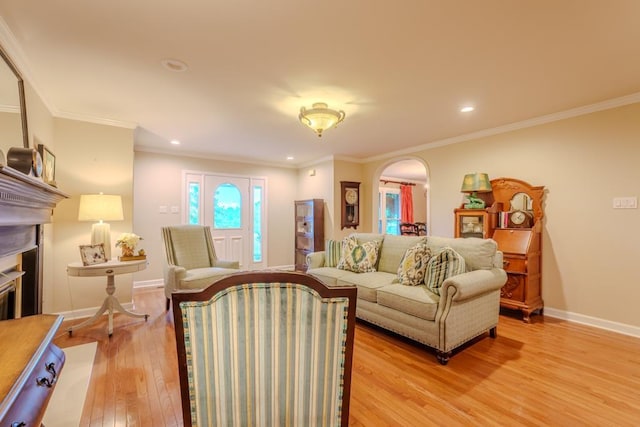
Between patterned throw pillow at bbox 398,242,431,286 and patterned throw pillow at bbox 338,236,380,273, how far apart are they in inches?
21.7

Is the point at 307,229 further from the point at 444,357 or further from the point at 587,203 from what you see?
the point at 587,203

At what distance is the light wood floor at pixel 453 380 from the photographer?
5.57ft

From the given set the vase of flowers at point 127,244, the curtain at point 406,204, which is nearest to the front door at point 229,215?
the vase of flowers at point 127,244

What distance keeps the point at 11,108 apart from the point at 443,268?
341 cm

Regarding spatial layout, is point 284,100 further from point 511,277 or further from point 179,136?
point 511,277

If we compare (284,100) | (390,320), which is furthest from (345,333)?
(284,100)

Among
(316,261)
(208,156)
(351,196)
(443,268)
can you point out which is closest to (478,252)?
(443,268)

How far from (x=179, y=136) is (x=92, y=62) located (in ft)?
6.63

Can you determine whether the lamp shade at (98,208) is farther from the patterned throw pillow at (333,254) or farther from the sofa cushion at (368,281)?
the sofa cushion at (368,281)

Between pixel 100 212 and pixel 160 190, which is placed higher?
pixel 160 190

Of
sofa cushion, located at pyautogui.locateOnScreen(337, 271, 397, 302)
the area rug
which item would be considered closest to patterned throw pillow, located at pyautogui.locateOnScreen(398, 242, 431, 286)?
sofa cushion, located at pyautogui.locateOnScreen(337, 271, 397, 302)

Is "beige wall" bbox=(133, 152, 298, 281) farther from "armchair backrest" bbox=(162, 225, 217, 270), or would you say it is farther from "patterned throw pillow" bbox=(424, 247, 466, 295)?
"patterned throw pillow" bbox=(424, 247, 466, 295)

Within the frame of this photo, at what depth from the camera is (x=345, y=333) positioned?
3.17 ft

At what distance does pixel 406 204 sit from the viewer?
902cm
